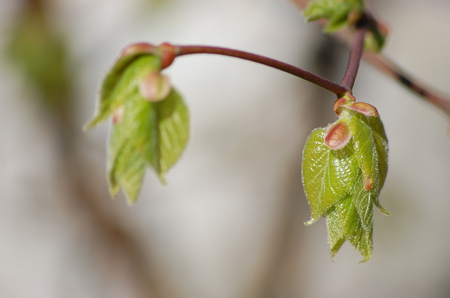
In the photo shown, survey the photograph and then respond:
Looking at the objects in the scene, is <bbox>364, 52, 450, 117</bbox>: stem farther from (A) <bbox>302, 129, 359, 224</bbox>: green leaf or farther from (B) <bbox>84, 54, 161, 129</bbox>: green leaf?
(B) <bbox>84, 54, 161, 129</bbox>: green leaf

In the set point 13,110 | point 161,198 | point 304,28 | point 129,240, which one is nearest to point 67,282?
point 129,240

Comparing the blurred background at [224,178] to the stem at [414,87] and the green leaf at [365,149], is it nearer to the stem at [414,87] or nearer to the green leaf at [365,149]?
the stem at [414,87]

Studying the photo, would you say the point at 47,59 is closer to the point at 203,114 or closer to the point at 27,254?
the point at 203,114

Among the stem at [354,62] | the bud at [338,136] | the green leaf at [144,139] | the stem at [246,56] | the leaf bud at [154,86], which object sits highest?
the stem at [354,62]

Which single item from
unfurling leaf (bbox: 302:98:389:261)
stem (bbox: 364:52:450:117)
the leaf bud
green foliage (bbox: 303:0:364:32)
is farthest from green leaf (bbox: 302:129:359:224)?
stem (bbox: 364:52:450:117)

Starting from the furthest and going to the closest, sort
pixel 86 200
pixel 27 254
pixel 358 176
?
pixel 27 254
pixel 86 200
pixel 358 176

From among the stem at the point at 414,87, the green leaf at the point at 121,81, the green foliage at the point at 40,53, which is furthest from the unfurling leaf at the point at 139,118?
the green foliage at the point at 40,53
